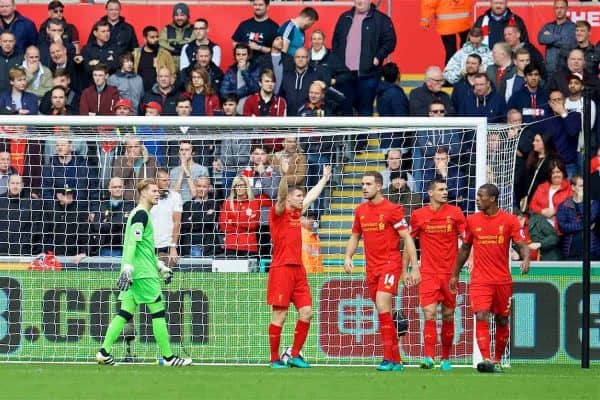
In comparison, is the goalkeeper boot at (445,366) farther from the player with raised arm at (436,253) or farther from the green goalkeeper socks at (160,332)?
the green goalkeeper socks at (160,332)

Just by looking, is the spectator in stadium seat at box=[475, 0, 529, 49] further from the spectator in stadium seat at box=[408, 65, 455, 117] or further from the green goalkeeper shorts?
the green goalkeeper shorts

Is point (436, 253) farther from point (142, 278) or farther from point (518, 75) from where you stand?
point (518, 75)

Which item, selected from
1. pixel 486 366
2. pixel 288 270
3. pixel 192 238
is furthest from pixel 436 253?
pixel 192 238

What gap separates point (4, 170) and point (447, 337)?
547 centimetres

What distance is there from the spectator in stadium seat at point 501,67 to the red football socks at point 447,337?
5034 mm

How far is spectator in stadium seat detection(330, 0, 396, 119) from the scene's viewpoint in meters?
19.5

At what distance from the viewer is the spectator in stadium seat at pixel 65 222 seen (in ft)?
54.5

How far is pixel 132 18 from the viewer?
21.8 m

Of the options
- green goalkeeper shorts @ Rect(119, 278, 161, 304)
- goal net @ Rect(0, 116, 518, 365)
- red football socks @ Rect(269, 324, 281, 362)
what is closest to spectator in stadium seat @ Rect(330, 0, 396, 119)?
goal net @ Rect(0, 116, 518, 365)

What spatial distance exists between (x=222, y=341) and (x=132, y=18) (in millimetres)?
7202

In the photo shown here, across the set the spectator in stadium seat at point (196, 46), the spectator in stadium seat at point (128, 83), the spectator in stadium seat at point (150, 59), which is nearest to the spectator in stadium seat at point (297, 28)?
the spectator in stadium seat at point (196, 46)

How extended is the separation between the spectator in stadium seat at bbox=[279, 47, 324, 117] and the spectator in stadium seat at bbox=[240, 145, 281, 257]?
7.26 ft

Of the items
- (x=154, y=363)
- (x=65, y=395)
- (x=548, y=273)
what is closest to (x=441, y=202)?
(x=548, y=273)

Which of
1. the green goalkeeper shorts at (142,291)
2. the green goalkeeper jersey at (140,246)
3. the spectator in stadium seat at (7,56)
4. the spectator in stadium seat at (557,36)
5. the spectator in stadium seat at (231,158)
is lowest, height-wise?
the green goalkeeper shorts at (142,291)
